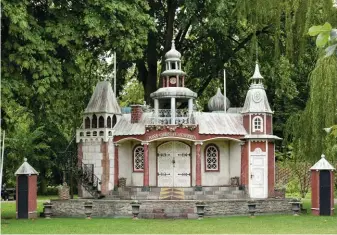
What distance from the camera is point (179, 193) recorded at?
2672cm

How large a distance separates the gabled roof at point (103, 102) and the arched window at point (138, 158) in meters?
2.01

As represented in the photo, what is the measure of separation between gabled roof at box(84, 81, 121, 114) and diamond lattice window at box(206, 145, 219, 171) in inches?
179

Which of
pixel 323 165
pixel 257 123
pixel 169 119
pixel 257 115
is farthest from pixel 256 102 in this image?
pixel 323 165

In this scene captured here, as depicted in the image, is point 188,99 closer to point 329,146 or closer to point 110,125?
point 110,125

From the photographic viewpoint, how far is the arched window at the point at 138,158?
28.4 metres

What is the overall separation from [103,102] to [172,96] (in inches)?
139

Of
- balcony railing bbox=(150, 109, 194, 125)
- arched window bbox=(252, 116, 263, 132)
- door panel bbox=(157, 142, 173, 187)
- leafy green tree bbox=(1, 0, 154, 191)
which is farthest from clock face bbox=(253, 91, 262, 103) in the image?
leafy green tree bbox=(1, 0, 154, 191)

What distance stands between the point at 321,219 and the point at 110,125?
10.6m

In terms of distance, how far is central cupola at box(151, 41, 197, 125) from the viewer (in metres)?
27.2

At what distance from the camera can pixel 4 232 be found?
18.1m

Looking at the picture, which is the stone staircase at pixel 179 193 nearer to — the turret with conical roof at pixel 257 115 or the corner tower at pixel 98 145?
the corner tower at pixel 98 145

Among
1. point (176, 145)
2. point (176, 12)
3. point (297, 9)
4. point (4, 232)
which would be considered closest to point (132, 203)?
point (176, 145)

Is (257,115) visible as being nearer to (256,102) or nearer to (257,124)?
(257,124)

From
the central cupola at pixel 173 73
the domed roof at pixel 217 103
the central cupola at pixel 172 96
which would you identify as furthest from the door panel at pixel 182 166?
the domed roof at pixel 217 103
